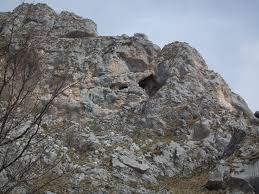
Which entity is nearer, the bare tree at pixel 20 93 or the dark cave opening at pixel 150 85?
the bare tree at pixel 20 93

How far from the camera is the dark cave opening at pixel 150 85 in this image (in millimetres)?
28641

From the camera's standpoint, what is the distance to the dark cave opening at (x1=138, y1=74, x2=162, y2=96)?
28641mm

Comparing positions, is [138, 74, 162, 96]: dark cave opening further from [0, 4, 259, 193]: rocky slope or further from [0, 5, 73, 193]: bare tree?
[0, 5, 73, 193]: bare tree

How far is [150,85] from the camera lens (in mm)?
29219

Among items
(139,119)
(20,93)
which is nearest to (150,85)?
(139,119)

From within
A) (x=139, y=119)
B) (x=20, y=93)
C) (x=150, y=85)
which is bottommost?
(x=20, y=93)

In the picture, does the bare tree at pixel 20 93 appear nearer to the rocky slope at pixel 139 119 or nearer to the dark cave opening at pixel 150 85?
the rocky slope at pixel 139 119

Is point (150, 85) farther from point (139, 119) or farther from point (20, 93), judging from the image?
point (20, 93)

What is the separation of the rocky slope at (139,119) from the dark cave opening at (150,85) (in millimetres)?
67

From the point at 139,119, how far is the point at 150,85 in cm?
538

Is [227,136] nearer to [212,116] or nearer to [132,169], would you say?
[212,116]

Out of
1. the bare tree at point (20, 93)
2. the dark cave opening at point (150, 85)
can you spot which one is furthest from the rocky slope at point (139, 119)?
the bare tree at point (20, 93)

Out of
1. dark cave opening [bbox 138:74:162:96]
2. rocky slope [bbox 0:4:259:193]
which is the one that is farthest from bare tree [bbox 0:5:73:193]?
dark cave opening [bbox 138:74:162:96]

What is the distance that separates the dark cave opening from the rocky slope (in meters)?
0.07
